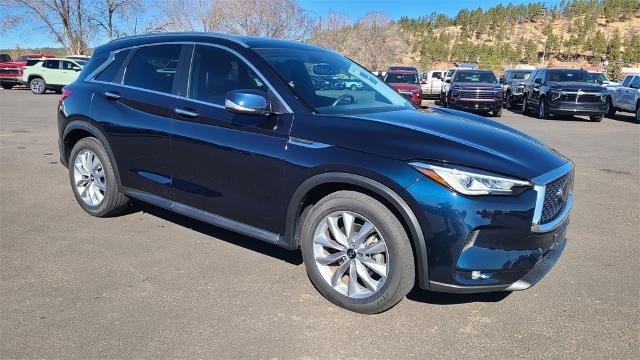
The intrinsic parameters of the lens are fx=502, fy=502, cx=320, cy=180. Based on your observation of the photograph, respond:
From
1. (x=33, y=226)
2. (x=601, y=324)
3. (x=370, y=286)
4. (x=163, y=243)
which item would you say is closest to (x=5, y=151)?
(x=33, y=226)

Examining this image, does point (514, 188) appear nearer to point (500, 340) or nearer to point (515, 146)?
point (515, 146)

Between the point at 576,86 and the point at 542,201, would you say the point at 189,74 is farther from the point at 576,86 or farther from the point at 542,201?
the point at 576,86

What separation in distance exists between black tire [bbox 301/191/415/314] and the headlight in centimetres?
40


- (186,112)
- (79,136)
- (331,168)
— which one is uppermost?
(186,112)

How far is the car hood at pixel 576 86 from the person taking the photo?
56.5 ft

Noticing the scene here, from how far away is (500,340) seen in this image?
3062 millimetres

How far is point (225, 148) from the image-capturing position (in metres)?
3.81

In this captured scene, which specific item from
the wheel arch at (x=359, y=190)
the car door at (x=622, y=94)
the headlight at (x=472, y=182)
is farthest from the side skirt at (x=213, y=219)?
the car door at (x=622, y=94)

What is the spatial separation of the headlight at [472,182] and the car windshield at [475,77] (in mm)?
17641

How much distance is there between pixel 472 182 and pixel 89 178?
4.01m

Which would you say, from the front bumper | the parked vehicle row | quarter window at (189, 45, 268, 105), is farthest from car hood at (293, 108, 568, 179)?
the parked vehicle row

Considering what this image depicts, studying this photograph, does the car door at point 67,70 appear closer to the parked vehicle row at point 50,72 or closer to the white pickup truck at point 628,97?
the parked vehicle row at point 50,72

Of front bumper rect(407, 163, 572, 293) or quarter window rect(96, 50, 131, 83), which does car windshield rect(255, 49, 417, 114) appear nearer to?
front bumper rect(407, 163, 572, 293)

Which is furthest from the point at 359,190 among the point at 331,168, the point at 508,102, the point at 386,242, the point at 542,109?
the point at 508,102
